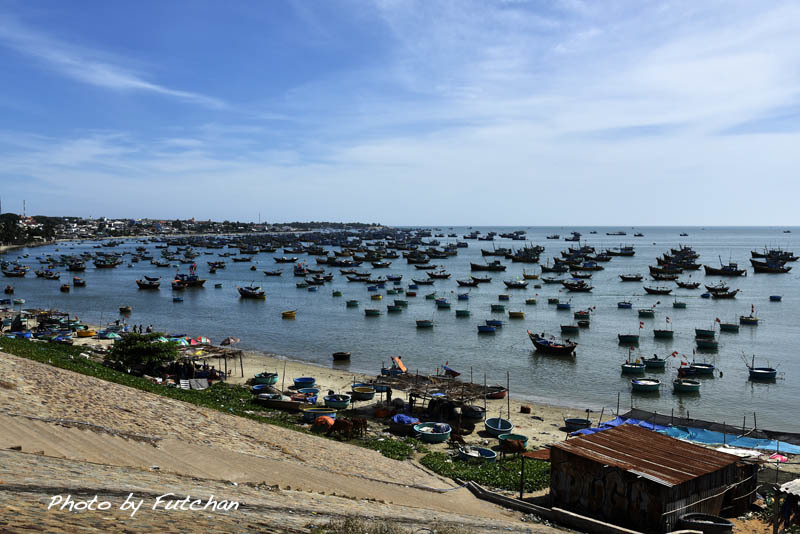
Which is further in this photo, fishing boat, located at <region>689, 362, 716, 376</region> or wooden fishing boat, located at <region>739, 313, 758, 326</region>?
wooden fishing boat, located at <region>739, 313, 758, 326</region>

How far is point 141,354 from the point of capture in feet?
95.5

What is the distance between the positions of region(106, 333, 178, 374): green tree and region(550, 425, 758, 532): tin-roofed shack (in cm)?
2219

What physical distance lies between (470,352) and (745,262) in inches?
4646

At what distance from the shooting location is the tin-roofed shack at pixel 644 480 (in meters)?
13.9

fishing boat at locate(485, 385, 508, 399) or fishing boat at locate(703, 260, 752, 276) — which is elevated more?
fishing boat at locate(703, 260, 752, 276)

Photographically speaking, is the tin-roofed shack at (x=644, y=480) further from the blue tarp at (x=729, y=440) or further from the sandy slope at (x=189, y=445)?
the blue tarp at (x=729, y=440)

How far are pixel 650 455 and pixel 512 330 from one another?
130ft

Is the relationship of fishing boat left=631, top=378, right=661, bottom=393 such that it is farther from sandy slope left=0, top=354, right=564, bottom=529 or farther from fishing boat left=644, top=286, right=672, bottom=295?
fishing boat left=644, top=286, right=672, bottom=295

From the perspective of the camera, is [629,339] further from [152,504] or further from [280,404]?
[152,504]

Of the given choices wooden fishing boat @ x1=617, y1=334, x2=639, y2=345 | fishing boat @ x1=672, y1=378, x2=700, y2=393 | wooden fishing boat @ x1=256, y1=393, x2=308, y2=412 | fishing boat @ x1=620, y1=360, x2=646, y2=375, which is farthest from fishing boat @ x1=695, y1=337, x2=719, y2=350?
wooden fishing boat @ x1=256, y1=393, x2=308, y2=412

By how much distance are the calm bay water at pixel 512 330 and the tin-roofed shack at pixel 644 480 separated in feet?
48.7

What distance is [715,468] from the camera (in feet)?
48.8

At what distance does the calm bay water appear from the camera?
111 ft

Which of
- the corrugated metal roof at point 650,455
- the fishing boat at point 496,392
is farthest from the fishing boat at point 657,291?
the corrugated metal roof at point 650,455
